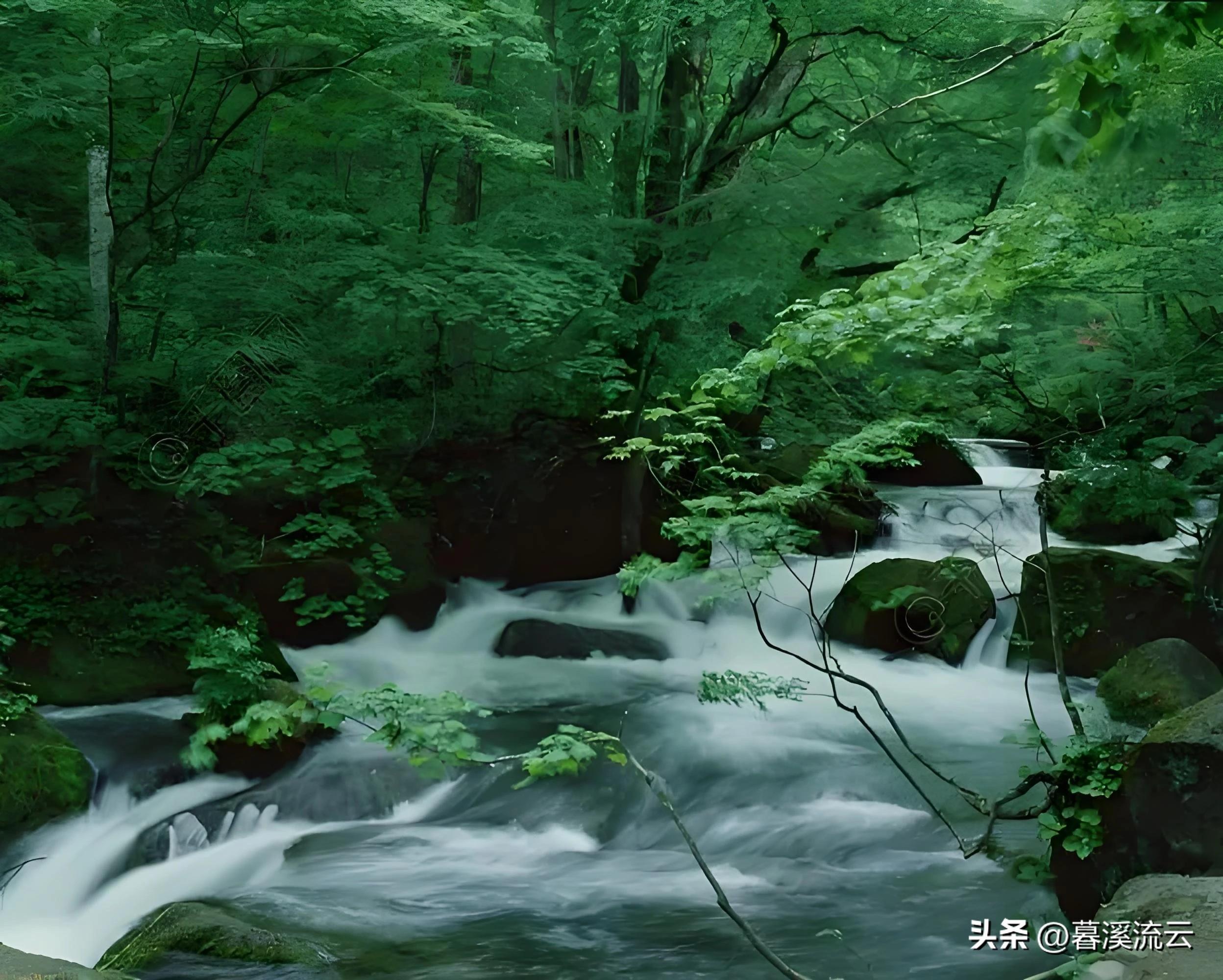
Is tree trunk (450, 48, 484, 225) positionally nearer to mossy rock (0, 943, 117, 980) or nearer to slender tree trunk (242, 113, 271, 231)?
slender tree trunk (242, 113, 271, 231)

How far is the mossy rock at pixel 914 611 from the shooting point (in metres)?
10.0

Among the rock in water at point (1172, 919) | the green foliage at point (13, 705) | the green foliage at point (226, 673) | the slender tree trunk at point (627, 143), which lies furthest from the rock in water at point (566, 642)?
the rock in water at point (1172, 919)

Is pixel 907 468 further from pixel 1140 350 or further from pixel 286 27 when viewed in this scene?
pixel 286 27

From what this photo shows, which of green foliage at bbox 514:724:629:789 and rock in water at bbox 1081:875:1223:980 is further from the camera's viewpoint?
green foliage at bbox 514:724:629:789

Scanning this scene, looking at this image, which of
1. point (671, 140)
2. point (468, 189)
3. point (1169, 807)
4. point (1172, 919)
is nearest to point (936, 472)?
point (671, 140)

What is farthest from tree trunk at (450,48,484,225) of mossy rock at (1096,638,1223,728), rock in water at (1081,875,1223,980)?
rock in water at (1081,875,1223,980)

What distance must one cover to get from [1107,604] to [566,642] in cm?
511

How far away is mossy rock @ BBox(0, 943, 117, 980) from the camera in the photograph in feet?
12.9

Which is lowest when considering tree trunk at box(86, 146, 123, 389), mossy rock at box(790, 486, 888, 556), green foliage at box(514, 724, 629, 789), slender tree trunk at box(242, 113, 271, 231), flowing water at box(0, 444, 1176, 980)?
flowing water at box(0, 444, 1176, 980)

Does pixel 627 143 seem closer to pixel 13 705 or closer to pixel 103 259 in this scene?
pixel 103 259

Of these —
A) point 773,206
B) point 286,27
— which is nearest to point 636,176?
point 773,206

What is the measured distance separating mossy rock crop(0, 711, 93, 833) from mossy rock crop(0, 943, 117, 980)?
88.8 inches

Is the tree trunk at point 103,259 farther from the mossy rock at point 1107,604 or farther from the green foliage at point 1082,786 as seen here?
the mossy rock at point 1107,604

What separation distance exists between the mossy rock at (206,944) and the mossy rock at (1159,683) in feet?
19.6
